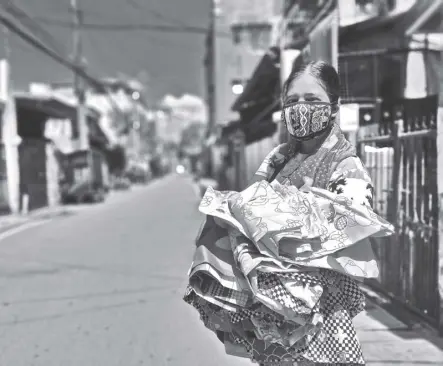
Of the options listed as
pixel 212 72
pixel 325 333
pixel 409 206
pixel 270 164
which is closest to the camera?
pixel 325 333

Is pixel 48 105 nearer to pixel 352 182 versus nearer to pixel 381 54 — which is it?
pixel 381 54

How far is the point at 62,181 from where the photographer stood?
25188 mm

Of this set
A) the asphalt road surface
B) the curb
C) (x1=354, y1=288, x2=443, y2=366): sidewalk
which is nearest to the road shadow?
(x1=354, y1=288, x2=443, y2=366): sidewalk

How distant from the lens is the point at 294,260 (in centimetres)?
167

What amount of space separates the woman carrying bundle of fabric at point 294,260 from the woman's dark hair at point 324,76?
38 mm

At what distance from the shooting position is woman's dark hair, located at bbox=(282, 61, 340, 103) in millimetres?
1995

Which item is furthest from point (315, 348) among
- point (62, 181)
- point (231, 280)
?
point (62, 181)

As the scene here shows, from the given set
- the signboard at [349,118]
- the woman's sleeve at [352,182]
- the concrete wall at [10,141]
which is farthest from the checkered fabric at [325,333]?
the concrete wall at [10,141]

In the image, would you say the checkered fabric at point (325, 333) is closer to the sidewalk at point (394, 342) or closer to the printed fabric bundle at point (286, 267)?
the printed fabric bundle at point (286, 267)

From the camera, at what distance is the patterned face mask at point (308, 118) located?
6.45 ft

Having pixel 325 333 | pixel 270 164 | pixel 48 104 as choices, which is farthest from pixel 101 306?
pixel 48 104

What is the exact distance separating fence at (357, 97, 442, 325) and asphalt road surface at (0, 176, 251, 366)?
5.82 ft

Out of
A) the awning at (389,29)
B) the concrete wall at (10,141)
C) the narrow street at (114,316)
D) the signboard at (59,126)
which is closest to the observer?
the narrow street at (114,316)

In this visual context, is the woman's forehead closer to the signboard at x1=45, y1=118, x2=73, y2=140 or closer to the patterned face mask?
the patterned face mask
